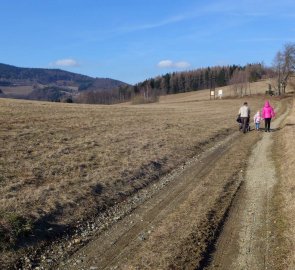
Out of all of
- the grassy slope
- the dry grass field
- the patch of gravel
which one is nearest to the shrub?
the dry grass field

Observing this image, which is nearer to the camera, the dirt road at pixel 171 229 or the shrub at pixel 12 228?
the dirt road at pixel 171 229

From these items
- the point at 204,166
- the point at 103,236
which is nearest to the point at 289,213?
the point at 103,236

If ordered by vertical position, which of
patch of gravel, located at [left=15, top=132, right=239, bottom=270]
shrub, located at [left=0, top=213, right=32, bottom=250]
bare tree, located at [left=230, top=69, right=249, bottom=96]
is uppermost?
bare tree, located at [left=230, top=69, right=249, bottom=96]

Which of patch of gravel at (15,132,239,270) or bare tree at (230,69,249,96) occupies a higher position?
bare tree at (230,69,249,96)

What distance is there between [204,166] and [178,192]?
Answer: 4.40m

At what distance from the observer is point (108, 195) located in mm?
12844

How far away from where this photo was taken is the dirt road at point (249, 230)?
814 centimetres

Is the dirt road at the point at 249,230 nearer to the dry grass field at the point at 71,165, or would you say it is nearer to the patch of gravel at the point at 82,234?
the patch of gravel at the point at 82,234

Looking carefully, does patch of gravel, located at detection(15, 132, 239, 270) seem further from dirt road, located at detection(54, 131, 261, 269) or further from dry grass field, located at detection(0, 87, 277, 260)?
dry grass field, located at detection(0, 87, 277, 260)

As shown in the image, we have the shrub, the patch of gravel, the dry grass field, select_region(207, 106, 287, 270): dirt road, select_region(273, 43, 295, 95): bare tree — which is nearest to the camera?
select_region(207, 106, 287, 270): dirt road

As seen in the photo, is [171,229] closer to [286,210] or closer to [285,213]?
[285,213]

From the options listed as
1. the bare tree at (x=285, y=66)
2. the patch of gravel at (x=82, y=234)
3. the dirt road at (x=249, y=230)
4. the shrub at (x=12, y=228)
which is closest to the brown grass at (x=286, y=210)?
the dirt road at (x=249, y=230)

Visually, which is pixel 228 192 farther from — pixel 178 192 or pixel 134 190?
pixel 134 190

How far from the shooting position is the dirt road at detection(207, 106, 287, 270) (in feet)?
26.7
